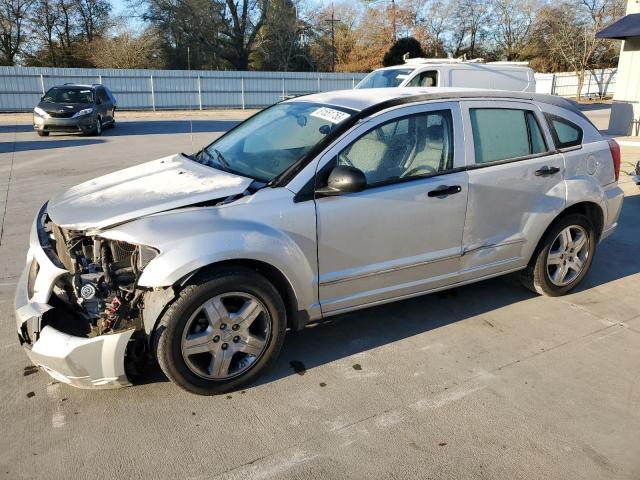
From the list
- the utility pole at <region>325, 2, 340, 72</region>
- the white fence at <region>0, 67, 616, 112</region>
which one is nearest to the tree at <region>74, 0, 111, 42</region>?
the white fence at <region>0, 67, 616, 112</region>

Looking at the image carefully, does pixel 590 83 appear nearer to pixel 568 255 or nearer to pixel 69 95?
pixel 69 95

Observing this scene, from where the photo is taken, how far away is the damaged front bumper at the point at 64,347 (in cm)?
294

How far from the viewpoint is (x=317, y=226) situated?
338cm

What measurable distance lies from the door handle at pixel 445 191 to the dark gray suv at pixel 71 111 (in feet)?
49.3

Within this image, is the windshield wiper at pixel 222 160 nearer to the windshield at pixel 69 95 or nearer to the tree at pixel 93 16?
the windshield at pixel 69 95

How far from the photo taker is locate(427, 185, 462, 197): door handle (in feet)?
A: 12.4

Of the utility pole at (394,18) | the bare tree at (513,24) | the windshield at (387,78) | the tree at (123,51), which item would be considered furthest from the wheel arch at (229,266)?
the bare tree at (513,24)

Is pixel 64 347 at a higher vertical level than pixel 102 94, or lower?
lower

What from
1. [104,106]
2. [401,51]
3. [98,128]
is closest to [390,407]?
[98,128]

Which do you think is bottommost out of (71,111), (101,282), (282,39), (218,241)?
(101,282)

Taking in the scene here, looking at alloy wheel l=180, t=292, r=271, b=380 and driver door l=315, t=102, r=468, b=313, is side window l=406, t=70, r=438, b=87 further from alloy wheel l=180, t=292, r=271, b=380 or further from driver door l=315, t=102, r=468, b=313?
alloy wheel l=180, t=292, r=271, b=380

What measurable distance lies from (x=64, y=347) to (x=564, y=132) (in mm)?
4051

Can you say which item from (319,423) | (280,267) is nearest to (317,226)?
(280,267)

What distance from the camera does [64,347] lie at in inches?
116
